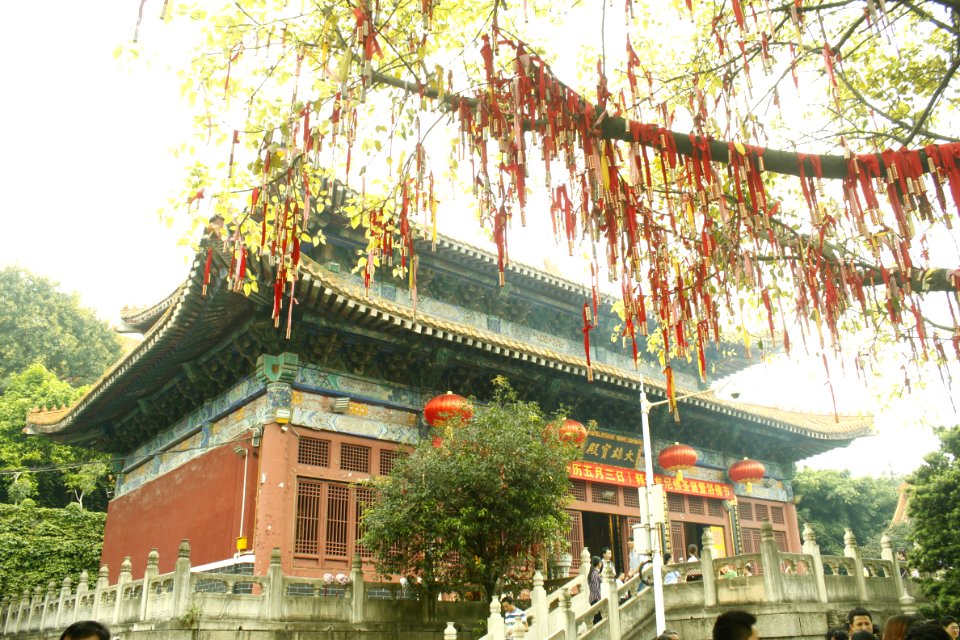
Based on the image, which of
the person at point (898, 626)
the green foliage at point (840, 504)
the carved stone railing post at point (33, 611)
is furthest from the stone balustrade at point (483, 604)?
the green foliage at point (840, 504)

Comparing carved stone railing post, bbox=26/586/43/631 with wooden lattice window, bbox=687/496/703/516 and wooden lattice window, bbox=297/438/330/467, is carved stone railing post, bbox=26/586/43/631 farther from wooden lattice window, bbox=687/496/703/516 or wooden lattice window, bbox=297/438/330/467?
wooden lattice window, bbox=687/496/703/516

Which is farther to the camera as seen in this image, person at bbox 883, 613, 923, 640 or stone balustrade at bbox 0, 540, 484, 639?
stone balustrade at bbox 0, 540, 484, 639

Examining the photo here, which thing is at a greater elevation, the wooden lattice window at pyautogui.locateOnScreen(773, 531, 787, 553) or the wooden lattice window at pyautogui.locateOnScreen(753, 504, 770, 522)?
the wooden lattice window at pyautogui.locateOnScreen(753, 504, 770, 522)

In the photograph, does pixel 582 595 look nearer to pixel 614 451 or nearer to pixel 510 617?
pixel 510 617

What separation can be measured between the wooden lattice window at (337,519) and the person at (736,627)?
33.3ft

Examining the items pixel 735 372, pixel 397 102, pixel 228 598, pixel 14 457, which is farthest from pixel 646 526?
pixel 14 457

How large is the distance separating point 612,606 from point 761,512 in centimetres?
1032

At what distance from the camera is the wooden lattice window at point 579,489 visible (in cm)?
1584

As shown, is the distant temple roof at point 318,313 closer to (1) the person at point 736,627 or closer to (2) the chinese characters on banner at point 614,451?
(2) the chinese characters on banner at point 614,451

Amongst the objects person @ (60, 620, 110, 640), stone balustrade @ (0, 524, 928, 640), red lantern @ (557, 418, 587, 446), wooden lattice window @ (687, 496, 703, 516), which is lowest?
person @ (60, 620, 110, 640)

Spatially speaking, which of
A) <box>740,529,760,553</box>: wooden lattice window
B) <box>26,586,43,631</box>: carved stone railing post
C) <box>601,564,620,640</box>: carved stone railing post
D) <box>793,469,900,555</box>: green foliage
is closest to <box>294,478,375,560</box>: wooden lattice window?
<box>601,564,620,640</box>: carved stone railing post

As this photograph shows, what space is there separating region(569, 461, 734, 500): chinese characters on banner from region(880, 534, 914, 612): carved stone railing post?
4751mm

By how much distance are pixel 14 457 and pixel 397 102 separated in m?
28.1

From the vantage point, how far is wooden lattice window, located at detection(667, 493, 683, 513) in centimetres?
1759
